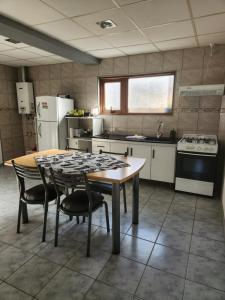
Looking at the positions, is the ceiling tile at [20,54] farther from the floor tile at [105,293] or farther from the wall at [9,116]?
the floor tile at [105,293]

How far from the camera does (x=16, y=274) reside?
1.69 meters

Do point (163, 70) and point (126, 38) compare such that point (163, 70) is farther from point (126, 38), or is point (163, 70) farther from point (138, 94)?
point (126, 38)

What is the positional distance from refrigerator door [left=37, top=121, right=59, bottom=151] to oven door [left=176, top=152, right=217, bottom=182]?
2606 mm

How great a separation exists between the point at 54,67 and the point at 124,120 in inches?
86.4

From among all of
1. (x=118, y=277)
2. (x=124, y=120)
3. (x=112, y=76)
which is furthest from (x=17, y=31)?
(x=118, y=277)

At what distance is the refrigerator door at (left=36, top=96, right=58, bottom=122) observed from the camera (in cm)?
421

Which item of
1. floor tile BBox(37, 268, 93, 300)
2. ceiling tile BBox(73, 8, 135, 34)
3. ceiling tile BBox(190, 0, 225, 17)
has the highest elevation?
ceiling tile BBox(73, 8, 135, 34)

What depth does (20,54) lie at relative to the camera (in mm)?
3861

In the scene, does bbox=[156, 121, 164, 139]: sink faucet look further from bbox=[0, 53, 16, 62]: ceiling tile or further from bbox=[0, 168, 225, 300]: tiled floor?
bbox=[0, 53, 16, 62]: ceiling tile

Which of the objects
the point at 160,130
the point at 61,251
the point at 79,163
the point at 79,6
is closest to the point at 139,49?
the point at 160,130

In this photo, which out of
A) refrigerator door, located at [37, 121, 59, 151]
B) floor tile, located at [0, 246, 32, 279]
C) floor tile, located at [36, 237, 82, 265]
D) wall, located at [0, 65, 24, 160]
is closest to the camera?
floor tile, located at [0, 246, 32, 279]

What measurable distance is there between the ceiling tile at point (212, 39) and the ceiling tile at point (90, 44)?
144 cm

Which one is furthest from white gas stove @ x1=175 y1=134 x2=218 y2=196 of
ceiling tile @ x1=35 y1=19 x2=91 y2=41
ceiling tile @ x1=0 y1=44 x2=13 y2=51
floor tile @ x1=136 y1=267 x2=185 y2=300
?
ceiling tile @ x1=0 y1=44 x2=13 y2=51

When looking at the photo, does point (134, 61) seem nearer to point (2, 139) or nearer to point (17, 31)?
point (17, 31)
